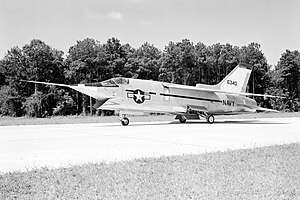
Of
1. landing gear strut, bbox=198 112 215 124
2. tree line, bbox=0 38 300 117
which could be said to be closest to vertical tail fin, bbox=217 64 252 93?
landing gear strut, bbox=198 112 215 124

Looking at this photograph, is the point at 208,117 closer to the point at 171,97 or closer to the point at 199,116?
the point at 199,116

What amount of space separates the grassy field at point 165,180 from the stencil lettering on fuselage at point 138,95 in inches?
521

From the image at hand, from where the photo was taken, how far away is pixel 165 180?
5.77m

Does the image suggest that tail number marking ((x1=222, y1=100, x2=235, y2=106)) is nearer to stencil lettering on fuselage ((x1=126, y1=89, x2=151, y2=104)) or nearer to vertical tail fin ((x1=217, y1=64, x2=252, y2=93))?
vertical tail fin ((x1=217, y1=64, x2=252, y2=93))

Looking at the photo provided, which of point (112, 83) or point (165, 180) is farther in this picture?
point (112, 83)

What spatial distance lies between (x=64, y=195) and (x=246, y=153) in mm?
A: 5142

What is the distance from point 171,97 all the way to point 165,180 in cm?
1716

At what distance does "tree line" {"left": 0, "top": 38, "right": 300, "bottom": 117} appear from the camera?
5662cm

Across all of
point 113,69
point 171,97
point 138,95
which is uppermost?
point 113,69

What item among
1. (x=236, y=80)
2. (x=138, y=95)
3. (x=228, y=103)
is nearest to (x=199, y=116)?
(x=228, y=103)

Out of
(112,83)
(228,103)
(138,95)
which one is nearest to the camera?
(112,83)

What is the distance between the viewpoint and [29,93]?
189 ft

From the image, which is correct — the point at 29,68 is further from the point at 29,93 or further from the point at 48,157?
the point at 48,157

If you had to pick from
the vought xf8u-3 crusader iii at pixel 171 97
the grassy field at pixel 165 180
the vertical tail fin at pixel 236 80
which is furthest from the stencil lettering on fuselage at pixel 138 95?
the grassy field at pixel 165 180
